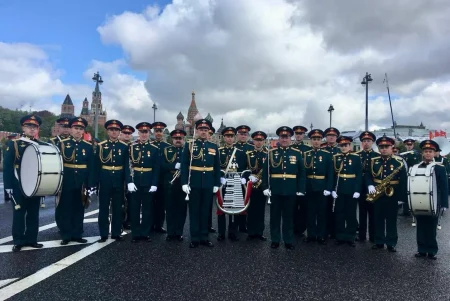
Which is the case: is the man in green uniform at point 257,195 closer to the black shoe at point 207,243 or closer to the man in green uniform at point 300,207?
the man in green uniform at point 300,207

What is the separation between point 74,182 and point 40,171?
2.93 ft

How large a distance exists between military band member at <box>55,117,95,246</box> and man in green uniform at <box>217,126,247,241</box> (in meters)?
2.83

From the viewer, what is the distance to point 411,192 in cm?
645

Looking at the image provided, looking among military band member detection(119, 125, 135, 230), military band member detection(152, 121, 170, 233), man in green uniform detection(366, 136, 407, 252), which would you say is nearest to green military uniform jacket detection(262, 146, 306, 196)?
man in green uniform detection(366, 136, 407, 252)

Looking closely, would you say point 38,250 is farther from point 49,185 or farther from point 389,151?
point 389,151

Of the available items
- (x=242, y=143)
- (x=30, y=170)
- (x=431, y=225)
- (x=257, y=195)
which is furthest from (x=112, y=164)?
(x=431, y=225)

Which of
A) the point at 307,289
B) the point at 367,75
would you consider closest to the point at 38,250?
the point at 307,289

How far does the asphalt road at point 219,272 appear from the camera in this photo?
4449 mm

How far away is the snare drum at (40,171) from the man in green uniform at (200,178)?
236cm

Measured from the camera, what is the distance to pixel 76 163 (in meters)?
7.03

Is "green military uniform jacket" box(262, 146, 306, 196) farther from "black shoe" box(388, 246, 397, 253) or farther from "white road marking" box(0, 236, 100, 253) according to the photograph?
"white road marking" box(0, 236, 100, 253)

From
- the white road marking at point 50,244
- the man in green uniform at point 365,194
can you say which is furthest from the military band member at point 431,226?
the white road marking at point 50,244

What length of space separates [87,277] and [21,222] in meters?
2.44

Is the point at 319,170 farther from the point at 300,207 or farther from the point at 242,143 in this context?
the point at 242,143
